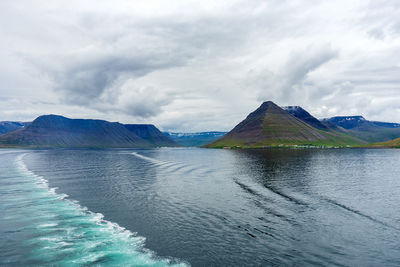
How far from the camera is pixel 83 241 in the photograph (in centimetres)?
2900

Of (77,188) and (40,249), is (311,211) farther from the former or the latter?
(77,188)

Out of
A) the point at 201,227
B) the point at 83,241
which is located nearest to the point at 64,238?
the point at 83,241

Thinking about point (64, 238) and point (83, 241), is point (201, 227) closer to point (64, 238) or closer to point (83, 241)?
point (83, 241)

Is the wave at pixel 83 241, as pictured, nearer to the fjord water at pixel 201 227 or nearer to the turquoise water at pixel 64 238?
the turquoise water at pixel 64 238

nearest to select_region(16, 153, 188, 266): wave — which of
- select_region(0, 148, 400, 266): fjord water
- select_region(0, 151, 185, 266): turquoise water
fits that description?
select_region(0, 151, 185, 266): turquoise water

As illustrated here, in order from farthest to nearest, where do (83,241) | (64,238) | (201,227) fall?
1. (201,227)
2. (64,238)
3. (83,241)

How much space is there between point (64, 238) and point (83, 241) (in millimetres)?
2638

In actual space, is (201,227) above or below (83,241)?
above

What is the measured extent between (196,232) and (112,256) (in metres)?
10.5

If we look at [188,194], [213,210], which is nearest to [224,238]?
[213,210]

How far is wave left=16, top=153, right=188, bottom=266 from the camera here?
24.6 metres

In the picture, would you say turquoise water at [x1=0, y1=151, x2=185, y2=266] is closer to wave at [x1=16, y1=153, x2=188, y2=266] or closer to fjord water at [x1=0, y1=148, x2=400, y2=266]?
wave at [x1=16, y1=153, x2=188, y2=266]

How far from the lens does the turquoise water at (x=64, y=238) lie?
970 inches

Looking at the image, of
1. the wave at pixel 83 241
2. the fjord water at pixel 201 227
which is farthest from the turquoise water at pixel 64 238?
the fjord water at pixel 201 227
